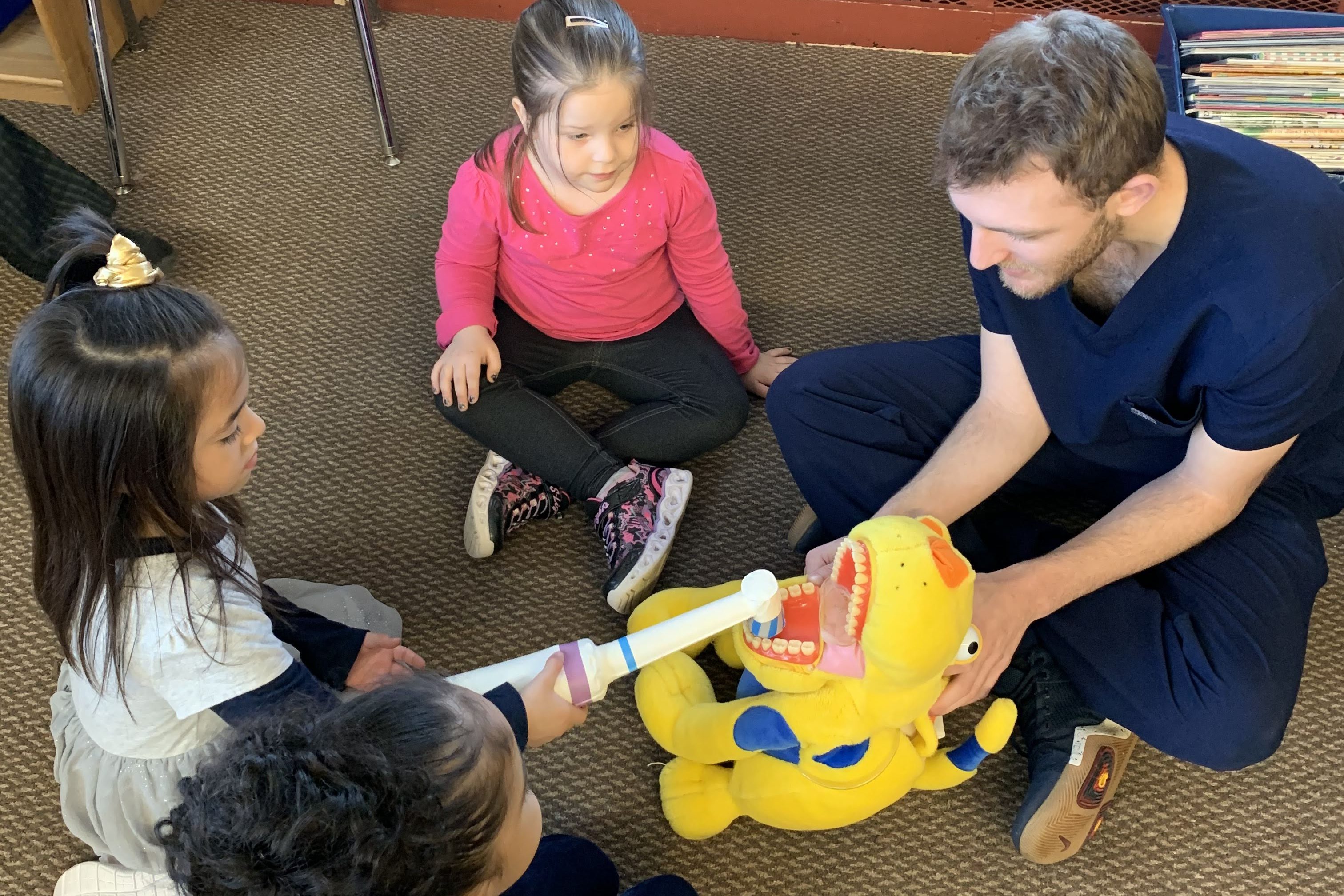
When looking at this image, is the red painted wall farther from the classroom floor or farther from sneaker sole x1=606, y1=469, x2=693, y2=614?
sneaker sole x1=606, y1=469, x2=693, y2=614

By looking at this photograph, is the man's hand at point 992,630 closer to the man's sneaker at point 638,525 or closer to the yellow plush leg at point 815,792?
the yellow plush leg at point 815,792

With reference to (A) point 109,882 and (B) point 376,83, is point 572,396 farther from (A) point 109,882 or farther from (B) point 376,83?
(A) point 109,882

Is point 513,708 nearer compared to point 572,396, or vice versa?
point 513,708

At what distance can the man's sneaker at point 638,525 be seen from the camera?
3.90 ft

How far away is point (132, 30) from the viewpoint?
1.78 metres

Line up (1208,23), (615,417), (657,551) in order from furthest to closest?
(1208,23) → (615,417) → (657,551)

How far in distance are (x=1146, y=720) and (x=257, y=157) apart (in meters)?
1.40

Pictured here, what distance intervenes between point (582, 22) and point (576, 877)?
78 centimetres

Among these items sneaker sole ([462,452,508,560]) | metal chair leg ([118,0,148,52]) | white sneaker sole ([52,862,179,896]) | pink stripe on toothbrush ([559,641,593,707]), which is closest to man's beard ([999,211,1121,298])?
pink stripe on toothbrush ([559,641,593,707])

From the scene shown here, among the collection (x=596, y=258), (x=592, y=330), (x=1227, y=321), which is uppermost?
(x=1227, y=321)

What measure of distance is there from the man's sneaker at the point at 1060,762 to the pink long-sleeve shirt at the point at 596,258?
1.73 feet

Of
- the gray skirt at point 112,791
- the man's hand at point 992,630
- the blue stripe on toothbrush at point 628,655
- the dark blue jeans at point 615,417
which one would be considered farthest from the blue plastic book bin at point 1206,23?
the gray skirt at point 112,791

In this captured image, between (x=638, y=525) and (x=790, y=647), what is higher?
(x=790, y=647)

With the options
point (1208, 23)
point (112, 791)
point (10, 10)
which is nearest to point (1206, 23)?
point (1208, 23)
